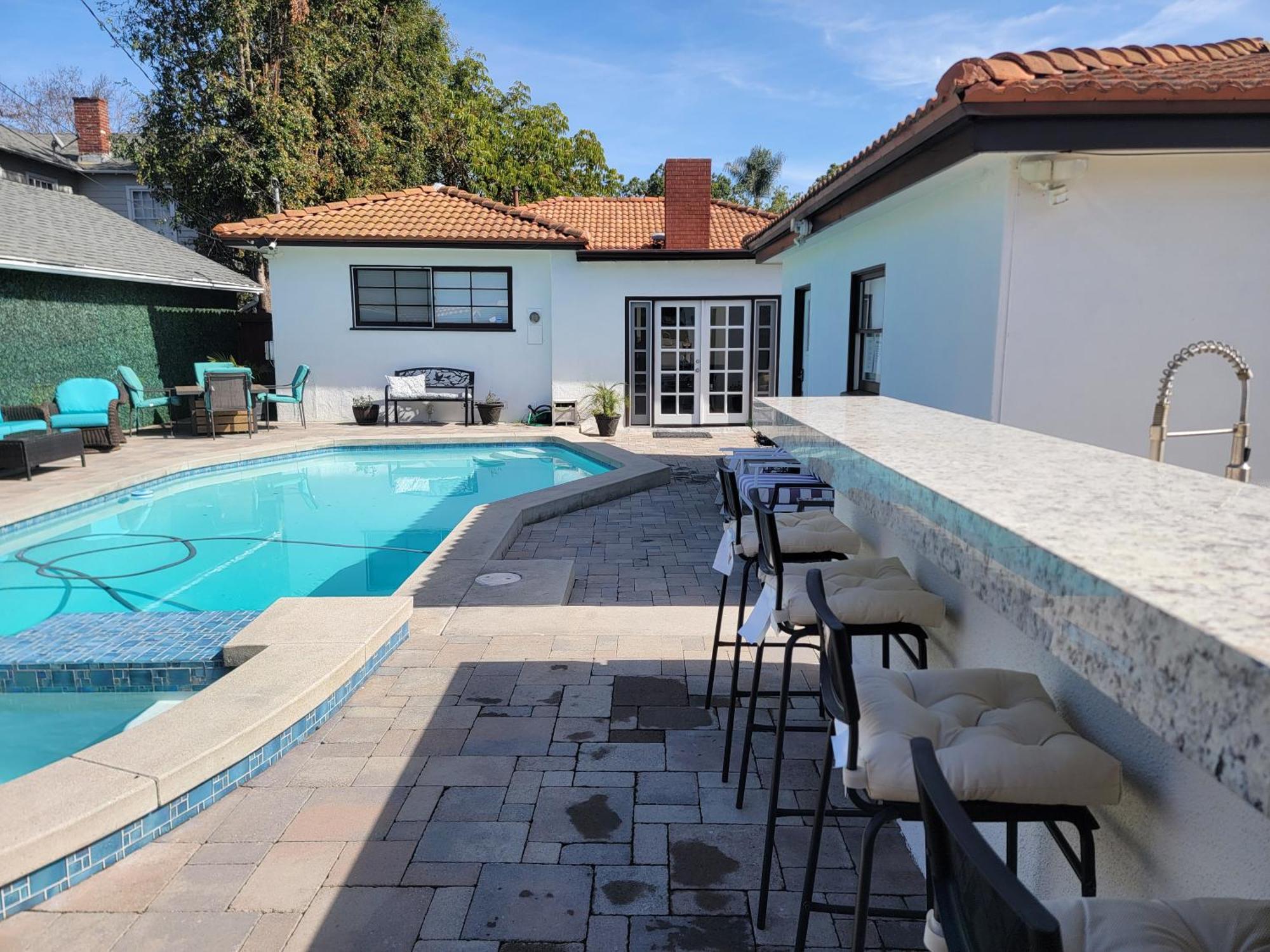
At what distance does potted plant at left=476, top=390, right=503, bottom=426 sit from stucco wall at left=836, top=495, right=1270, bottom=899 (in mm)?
12367

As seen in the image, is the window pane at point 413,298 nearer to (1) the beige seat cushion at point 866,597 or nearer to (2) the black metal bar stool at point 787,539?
(2) the black metal bar stool at point 787,539

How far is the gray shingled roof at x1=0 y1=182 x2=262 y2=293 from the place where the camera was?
11211 mm

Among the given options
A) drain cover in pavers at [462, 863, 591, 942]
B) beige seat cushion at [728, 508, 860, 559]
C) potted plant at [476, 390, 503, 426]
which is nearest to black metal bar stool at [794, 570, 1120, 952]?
drain cover in pavers at [462, 863, 591, 942]

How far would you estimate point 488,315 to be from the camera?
577 inches

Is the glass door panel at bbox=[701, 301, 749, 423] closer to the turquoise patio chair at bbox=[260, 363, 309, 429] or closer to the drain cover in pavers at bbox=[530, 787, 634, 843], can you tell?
the turquoise patio chair at bbox=[260, 363, 309, 429]

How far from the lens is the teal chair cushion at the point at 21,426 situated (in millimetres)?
9289

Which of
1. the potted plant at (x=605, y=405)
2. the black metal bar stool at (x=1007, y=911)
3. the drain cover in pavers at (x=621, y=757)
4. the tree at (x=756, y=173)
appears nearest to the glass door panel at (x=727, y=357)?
the potted plant at (x=605, y=405)

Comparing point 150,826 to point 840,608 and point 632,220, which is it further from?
point 632,220

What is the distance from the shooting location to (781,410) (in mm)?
3395

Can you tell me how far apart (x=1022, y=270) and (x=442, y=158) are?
2226cm

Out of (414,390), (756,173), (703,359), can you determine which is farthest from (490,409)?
(756,173)

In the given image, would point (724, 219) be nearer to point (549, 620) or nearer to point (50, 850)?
point (549, 620)

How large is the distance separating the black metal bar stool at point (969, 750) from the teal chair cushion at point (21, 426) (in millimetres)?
10646

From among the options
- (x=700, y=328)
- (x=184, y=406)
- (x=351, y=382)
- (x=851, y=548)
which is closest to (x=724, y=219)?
(x=700, y=328)
